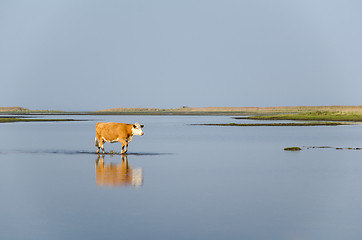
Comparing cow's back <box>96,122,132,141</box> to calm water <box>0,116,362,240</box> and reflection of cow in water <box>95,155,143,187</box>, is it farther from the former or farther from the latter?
reflection of cow in water <box>95,155,143,187</box>

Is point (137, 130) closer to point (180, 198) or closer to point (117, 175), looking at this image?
point (117, 175)

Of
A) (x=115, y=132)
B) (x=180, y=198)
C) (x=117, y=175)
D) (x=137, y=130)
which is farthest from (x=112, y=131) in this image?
(x=180, y=198)

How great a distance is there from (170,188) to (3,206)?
4.75 meters

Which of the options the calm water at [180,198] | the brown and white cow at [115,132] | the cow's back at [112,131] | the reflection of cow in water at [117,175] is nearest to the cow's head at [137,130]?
the brown and white cow at [115,132]

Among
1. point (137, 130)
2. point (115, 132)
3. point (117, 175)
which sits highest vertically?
point (137, 130)

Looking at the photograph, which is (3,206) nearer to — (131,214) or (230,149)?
(131,214)

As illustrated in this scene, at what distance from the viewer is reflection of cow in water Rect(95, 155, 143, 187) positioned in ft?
55.1

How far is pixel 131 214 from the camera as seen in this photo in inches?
479

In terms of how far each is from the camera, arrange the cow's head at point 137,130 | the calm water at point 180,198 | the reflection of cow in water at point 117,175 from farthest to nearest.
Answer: the cow's head at point 137,130 < the reflection of cow in water at point 117,175 < the calm water at point 180,198

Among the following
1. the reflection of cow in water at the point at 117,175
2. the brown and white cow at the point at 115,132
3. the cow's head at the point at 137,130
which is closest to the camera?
the reflection of cow in water at the point at 117,175

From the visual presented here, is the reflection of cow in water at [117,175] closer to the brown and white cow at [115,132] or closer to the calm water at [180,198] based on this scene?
the calm water at [180,198]

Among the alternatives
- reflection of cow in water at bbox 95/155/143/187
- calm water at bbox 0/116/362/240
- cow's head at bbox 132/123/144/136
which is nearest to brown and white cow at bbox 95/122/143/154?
cow's head at bbox 132/123/144/136

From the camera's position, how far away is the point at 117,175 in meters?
18.7

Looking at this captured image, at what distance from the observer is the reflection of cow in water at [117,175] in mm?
16797
